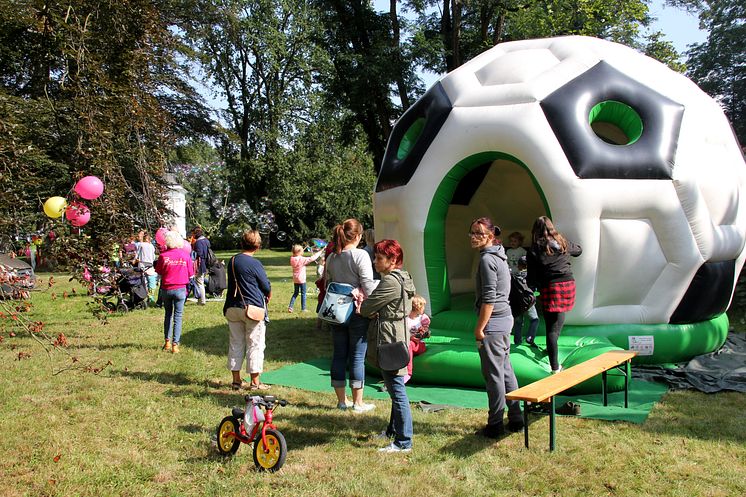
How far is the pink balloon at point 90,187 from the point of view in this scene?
6.30 meters

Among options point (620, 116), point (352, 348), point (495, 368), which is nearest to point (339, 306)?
point (352, 348)

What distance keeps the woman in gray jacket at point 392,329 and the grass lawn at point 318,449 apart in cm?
18

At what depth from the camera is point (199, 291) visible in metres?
12.9

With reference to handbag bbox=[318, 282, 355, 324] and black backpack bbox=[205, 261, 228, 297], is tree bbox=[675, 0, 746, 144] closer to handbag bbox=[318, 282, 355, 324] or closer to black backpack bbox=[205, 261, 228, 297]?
black backpack bbox=[205, 261, 228, 297]

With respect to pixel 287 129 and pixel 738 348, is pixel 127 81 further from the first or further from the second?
pixel 287 129

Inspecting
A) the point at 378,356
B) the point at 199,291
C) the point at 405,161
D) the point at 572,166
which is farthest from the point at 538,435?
the point at 199,291

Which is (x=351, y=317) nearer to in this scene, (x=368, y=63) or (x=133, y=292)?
(x=133, y=292)

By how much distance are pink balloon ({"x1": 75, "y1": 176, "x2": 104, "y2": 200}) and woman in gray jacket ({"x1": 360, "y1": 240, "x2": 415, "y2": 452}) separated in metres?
3.58

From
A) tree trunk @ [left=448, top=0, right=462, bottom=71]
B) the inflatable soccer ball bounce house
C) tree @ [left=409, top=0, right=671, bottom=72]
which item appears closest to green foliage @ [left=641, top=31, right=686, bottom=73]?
tree @ [left=409, top=0, right=671, bottom=72]

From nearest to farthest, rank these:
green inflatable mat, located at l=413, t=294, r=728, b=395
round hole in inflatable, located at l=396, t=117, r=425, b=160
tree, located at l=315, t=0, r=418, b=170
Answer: green inflatable mat, located at l=413, t=294, r=728, b=395
round hole in inflatable, located at l=396, t=117, r=425, b=160
tree, located at l=315, t=0, r=418, b=170

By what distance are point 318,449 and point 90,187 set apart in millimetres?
3881

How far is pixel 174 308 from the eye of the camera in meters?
7.99

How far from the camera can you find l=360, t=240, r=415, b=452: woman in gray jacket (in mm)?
4438

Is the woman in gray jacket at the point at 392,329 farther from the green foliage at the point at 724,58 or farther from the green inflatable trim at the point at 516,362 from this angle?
the green foliage at the point at 724,58
